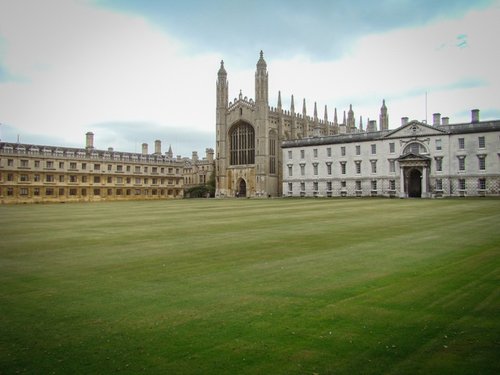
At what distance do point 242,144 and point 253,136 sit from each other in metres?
3.17

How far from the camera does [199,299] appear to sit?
8914mm

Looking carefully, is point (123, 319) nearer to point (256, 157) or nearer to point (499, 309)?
point (499, 309)

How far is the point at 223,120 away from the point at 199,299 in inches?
3409

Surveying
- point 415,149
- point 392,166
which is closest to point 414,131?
point 415,149

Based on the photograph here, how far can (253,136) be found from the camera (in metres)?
90.4

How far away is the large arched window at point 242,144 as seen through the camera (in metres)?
90.8

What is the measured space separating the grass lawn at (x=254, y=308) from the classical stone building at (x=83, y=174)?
218ft

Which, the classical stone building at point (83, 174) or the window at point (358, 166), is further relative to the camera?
the classical stone building at point (83, 174)

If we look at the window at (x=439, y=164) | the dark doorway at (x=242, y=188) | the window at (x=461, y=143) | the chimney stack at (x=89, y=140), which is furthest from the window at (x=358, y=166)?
the chimney stack at (x=89, y=140)

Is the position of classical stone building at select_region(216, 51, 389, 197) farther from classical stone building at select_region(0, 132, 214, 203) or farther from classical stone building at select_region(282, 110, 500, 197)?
classical stone building at select_region(0, 132, 214, 203)

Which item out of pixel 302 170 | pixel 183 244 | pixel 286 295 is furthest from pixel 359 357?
pixel 302 170

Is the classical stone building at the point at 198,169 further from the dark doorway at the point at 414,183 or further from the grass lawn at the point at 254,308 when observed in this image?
the grass lawn at the point at 254,308

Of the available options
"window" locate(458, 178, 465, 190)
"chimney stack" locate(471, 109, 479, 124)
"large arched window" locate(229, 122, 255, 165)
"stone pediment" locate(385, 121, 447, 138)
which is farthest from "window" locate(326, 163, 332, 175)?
"chimney stack" locate(471, 109, 479, 124)

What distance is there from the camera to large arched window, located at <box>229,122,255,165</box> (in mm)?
90750
